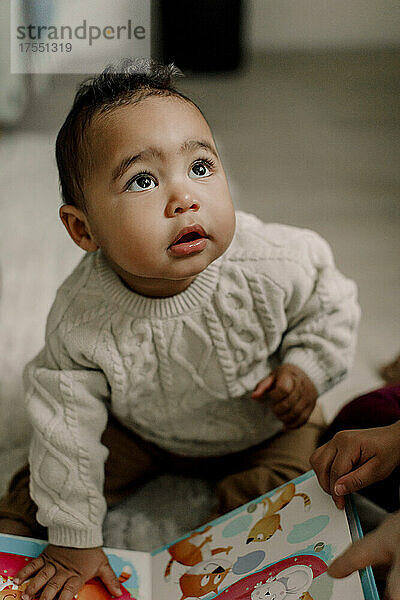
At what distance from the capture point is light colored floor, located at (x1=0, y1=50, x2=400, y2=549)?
81 cm

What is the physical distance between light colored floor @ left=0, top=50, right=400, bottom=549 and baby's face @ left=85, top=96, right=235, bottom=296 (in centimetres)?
24

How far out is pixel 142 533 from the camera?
24.8 inches

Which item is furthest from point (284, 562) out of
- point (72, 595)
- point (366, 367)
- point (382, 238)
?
point (382, 238)

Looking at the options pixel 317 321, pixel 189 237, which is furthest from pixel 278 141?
pixel 189 237

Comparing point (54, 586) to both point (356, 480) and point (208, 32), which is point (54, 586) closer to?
point (356, 480)

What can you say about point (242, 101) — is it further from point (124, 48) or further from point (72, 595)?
point (72, 595)

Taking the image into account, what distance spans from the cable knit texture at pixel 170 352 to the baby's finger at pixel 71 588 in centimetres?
3

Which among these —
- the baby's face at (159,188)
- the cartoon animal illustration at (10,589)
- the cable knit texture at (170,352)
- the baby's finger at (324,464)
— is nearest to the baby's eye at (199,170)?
the baby's face at (159,188)

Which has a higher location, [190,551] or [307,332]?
[307,332]

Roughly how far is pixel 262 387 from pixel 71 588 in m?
0.21

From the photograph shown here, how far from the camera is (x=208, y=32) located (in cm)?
103

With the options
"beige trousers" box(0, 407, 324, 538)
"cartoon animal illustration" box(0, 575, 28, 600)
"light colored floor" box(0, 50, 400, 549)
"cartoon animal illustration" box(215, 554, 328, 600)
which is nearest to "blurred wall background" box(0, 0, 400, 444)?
"light colored floor" box(0, 50, 400, 549)

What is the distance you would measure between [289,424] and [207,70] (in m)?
0.52

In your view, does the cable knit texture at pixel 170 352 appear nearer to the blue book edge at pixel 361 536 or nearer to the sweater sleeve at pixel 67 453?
the sweater sleeve at pixel 67 453
